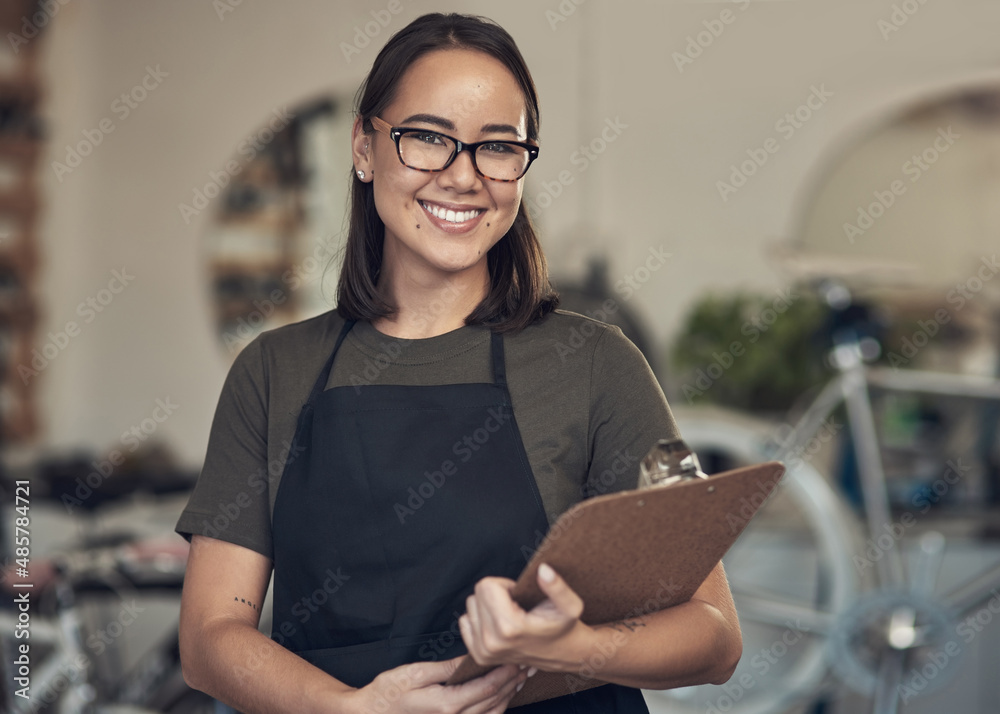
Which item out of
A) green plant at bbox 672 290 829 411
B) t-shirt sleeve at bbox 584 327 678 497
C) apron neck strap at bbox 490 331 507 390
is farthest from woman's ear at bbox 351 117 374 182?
green plant at bbox 672 290 829 411

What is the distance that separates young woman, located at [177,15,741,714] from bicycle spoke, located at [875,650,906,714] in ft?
5.74

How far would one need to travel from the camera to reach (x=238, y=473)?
3.90ft

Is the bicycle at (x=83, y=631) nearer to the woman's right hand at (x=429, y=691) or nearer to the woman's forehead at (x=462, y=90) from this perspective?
the woman's right hand at (x=429, y=691)

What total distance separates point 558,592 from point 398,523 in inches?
13.0

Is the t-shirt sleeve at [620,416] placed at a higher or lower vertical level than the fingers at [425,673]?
higher

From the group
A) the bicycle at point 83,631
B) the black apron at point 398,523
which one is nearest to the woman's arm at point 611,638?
the black apron at point 398,523

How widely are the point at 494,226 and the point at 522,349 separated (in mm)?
155

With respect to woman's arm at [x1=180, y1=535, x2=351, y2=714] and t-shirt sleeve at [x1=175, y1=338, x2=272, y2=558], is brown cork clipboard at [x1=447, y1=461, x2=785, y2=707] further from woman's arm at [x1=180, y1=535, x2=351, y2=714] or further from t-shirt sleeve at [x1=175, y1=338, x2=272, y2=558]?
t-shirt sleeve at [x1=175, y1=338, x2=272, y2=558]

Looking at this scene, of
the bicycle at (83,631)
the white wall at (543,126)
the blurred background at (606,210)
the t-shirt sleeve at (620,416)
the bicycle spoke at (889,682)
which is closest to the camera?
the t-shirt sleeve at (620,416)

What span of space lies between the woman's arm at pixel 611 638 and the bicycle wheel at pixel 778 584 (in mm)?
1755

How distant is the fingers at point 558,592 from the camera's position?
84 centimetres

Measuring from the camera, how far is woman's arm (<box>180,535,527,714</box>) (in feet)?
3.22

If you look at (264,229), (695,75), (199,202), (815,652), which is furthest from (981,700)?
(199,202)


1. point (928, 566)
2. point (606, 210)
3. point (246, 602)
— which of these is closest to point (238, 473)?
point (246, 602)
